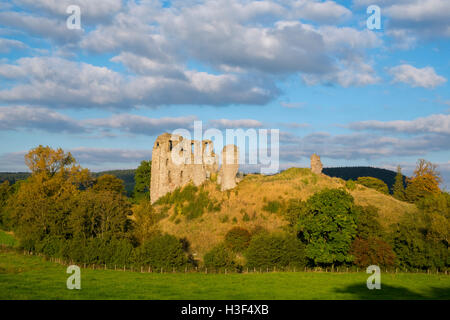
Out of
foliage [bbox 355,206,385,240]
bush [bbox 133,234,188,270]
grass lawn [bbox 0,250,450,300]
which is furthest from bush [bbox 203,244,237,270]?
foliage [bbox 355,206,385,240]

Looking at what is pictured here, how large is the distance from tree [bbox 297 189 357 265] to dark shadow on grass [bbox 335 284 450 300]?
676cm

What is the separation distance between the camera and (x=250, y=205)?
5578cm

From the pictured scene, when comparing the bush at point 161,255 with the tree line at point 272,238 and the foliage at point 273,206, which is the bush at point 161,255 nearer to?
the tree line at point 272,238

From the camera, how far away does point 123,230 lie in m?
40.2

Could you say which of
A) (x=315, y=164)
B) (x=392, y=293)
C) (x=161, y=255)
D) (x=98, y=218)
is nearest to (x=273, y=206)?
(x=315, y=164)

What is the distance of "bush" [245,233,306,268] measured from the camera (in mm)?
35812

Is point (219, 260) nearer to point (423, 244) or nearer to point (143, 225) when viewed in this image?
point (143, 225)

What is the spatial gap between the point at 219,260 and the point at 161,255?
5.43 metres

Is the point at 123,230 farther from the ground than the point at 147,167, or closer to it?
Answer: closer to it

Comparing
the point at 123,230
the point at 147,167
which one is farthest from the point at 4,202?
the point at 123,230

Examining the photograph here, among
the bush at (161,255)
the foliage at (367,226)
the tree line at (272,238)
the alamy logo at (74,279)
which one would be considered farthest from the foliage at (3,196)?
the foliage at (367,226)

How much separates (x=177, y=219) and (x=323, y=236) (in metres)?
27.8

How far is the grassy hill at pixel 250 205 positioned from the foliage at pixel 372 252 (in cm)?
1099
